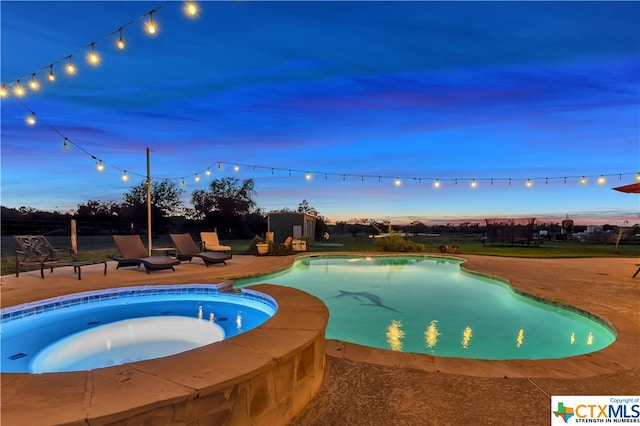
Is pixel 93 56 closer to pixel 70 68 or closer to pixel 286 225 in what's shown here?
pixel 70 68

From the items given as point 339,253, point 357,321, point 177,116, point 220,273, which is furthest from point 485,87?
point 177,116

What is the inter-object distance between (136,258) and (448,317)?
652cm

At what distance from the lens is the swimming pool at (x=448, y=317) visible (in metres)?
3.99

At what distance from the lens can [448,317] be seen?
5141 mm

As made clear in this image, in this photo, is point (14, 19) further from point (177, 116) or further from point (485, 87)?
point (485, 87)

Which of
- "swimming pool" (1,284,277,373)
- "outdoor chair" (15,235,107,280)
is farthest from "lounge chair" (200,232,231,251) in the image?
"swimming pool" (1,284,277,373)

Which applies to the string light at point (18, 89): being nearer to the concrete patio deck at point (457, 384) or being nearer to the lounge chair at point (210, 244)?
the concrete patio deck at point (457, 384)

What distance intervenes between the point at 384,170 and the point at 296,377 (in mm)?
14003

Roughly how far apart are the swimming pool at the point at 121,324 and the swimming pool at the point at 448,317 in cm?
143

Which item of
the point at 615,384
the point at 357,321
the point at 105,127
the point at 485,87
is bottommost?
the point at 357,321

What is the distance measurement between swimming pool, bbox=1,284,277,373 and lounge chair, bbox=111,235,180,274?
60.7 inches

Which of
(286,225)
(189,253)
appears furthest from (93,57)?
(286,225)

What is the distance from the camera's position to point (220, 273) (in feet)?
22.9

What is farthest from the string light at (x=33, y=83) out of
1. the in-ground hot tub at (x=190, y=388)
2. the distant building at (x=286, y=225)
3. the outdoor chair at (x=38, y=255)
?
the distant building at (x=286, y=225)
